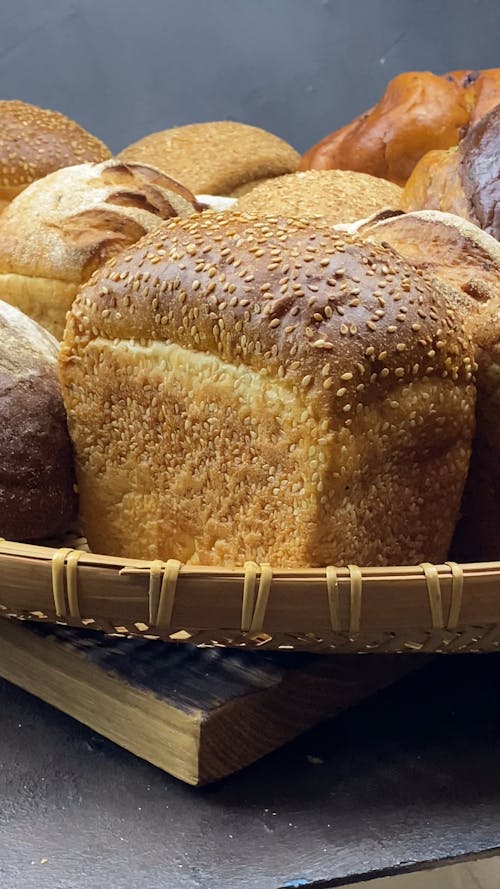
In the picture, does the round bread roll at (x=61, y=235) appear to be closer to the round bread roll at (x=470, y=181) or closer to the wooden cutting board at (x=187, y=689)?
the round bread roll at (x=470, y=181)

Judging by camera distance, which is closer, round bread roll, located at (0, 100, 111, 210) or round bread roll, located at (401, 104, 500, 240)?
round bread roll, located at (401, 104, 500, 240)

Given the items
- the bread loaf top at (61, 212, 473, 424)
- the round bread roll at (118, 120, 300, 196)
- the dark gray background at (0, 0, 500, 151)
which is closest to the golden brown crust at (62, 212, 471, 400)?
the bread loaf top at (61, 212, 473, 424)

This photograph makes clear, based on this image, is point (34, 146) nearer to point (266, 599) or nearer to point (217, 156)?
point (217, 156)

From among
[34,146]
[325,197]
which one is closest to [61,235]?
[325,197]

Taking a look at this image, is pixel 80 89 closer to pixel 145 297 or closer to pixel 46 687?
pixel 145 297

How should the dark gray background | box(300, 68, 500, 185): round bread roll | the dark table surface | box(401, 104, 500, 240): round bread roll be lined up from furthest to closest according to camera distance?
the dark gray background, box(300, 68, 500, 185): round bread roll, box(401, 104, 500, 240): round bread roll, the dark table surface

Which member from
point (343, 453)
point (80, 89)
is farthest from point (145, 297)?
point (80, 89)

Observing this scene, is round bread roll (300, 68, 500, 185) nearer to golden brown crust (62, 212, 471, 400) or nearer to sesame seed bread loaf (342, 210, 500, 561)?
sesame seed bread loaf (342, 210, 500, 561)

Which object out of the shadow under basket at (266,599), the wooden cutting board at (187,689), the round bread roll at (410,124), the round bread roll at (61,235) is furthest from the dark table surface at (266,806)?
the round bread roll at (410,124)
